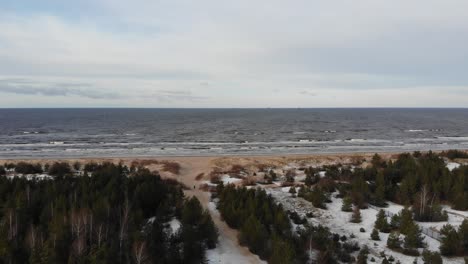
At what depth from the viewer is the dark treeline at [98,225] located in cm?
1258

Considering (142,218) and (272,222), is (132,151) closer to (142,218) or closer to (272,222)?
(142,218)

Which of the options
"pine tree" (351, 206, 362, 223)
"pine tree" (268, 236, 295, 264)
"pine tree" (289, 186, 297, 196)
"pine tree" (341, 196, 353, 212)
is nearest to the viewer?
"pine tree" (268, 236, 295, 264)

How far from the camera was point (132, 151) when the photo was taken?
168 ft

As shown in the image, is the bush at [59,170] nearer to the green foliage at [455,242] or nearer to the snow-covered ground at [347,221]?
the snow-covered ground at [347,221]

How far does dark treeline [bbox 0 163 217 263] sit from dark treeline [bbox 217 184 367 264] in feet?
5.96

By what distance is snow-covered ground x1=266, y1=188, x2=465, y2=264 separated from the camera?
1483 centimetres

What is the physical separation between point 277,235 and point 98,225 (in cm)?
817

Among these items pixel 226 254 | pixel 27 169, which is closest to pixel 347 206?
pixel 226 254

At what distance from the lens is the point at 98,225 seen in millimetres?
14859

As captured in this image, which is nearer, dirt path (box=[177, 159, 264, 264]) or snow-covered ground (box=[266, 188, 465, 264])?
dirt path (box=[177, 159, 264, 264])

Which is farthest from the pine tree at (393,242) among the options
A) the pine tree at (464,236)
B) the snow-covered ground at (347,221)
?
the pine tree at (464,236)

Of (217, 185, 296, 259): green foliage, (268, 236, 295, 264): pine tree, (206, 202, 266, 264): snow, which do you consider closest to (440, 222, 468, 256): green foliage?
(217, 185, 296, 259): green foliage

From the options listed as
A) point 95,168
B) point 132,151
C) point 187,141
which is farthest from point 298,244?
point 187,141

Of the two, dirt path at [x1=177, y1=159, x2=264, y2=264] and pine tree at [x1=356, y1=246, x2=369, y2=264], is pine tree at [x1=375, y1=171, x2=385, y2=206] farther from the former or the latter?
dirt path at [x1=177, y1=159, x2=264, y2=264]
